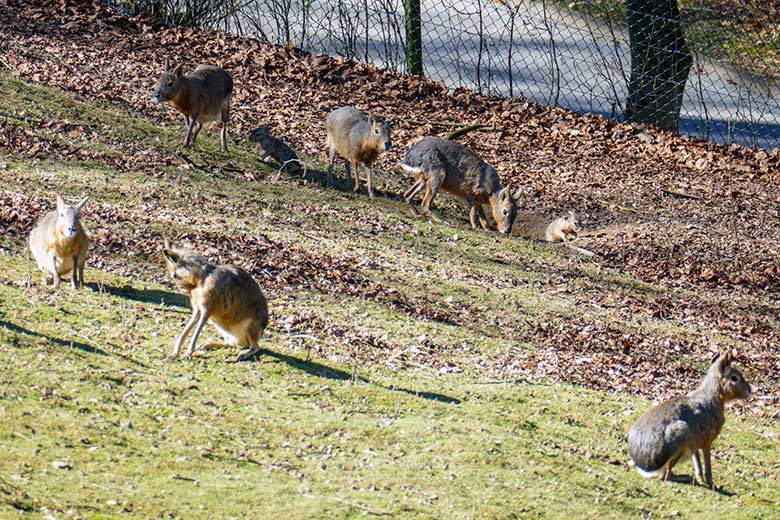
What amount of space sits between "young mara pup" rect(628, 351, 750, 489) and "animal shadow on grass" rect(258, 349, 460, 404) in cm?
111

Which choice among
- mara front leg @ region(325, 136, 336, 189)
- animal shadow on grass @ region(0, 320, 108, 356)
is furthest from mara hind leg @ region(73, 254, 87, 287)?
mara front leg @ region(325, 136, 336, 189)

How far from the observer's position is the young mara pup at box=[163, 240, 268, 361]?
6578 mm

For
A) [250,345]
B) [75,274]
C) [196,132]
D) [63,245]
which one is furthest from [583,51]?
[250,345]

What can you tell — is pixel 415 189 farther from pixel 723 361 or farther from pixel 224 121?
pixel 723 361

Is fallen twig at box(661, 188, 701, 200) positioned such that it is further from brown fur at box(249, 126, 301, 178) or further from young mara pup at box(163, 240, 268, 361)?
young mara pup at box(163, 240, 268, 361)

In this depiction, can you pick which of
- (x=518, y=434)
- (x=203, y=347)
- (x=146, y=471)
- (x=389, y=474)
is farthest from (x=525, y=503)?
(x=203, y=347)

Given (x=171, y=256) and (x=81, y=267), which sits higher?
(x=171, y=256)

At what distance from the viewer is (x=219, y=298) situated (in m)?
6.59

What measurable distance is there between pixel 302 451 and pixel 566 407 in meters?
2.10

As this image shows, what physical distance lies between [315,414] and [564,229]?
6.13m

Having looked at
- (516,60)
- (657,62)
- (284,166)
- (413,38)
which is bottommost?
(284,166)

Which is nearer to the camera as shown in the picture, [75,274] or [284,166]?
[75,274]

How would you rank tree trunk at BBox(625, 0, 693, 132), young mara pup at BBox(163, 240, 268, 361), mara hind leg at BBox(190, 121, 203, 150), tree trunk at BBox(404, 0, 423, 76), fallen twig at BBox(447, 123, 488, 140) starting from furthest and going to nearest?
tree trunk at BBox(404, 0, 423, 76), tree trunk at BBox(625, 0, 693, 132), fallen twig at BBox(447, 123, 488, 140), mara hind leg at BBox(190, 121, 203, 150), young mara pup at BBox(163, 240, 268, 361)

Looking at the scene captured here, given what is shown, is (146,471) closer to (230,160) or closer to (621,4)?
(230,160)
